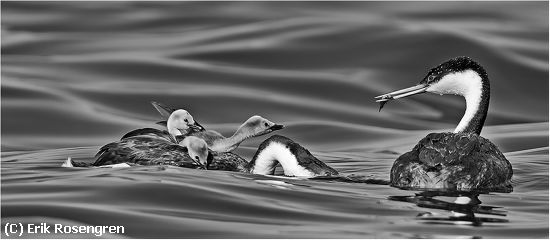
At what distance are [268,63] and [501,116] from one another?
3.96 metres

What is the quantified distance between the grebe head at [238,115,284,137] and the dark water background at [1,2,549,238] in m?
0.87

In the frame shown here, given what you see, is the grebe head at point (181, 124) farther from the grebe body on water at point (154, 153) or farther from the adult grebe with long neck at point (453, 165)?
the adult grebe with long neck at point (453, 165)

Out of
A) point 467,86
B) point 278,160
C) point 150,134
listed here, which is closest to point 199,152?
point 278,160

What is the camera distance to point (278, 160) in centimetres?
1284

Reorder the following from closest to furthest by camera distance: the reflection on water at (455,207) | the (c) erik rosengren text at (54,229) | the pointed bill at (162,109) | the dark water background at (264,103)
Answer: the (c) erik rosengren text at (54,229) < the reflection on water at (455,207) < the dark water background at (264,103) < the pointed bill at (162,109)

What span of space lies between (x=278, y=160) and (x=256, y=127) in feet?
4.77

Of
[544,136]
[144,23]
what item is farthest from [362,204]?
[144,23]

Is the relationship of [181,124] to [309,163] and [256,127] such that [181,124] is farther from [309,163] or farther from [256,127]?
[309,163]

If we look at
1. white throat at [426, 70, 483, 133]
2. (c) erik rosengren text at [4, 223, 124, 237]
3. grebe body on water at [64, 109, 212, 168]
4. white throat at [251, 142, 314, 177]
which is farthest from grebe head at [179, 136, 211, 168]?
(c) erik rosengren text at [4, 223, 124, 237]

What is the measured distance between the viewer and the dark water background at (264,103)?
35.6ft

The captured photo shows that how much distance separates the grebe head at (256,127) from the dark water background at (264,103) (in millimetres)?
872

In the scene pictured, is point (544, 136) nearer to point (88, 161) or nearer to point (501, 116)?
point (501, 116)

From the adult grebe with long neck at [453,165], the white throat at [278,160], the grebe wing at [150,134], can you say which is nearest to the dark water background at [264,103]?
the adult grebe with long neck at [453,165]

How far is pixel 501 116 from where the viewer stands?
19797 millimetres
